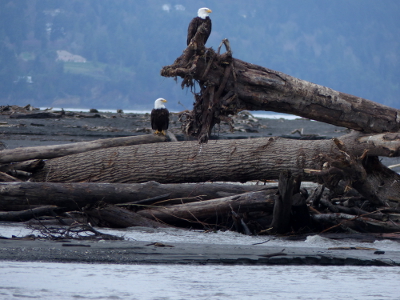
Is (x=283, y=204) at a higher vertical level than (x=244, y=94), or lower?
lower

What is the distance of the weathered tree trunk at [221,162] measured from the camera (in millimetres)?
5352

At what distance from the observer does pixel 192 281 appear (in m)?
2.54

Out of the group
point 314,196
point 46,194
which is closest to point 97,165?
point 46,194

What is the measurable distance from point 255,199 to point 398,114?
1839mm

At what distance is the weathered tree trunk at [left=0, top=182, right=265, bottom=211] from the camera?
5082 mm

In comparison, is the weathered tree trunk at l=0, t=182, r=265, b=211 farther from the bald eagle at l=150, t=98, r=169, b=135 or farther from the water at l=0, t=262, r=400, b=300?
the bald eagle at l=150, t=98, r=169, b=135

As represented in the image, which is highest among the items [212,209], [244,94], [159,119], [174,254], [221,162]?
[159,119]

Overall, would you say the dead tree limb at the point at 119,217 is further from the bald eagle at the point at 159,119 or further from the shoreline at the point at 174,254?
the bald eagle at the point at 159,119

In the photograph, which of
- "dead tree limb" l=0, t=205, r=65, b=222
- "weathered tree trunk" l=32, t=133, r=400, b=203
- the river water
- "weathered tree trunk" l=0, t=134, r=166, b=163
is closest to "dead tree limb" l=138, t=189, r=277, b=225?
"weathered tree trunk" l=32, t=133, r=400, b=203

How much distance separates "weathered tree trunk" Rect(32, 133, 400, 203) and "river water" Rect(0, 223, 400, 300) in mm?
2179

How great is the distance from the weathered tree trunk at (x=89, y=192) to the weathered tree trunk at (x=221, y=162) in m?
0.52

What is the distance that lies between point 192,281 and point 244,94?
252 centimetres

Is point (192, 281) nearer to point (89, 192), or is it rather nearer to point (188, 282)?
point (188, 282)

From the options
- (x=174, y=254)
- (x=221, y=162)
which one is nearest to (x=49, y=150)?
(x=221, y=162)
